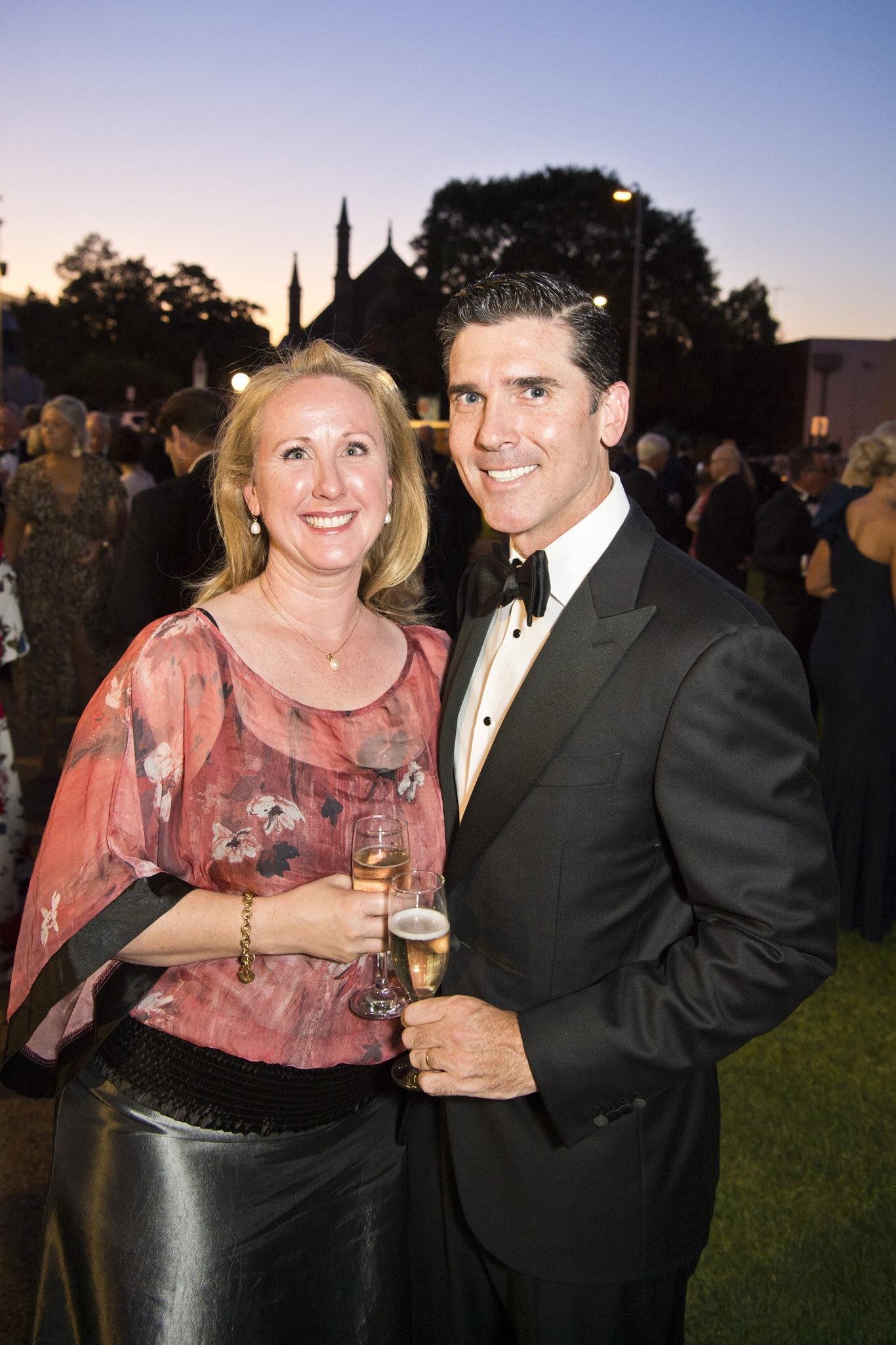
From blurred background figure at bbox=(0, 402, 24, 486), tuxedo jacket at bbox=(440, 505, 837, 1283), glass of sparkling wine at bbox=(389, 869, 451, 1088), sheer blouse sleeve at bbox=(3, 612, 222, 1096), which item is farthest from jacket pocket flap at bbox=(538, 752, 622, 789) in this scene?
blurred background figure at bbox=(0, 402, 24, 486)

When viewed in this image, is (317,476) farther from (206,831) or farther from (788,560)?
(788,560)

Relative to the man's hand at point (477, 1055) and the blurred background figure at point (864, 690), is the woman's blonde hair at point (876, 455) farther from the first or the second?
the man's hand at point (477, 1055)

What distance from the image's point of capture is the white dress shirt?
1.91m

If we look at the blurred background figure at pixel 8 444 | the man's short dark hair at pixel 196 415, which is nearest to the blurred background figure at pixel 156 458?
the blurred background figure at pixel 8 444

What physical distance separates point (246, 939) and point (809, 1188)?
8.31 feet

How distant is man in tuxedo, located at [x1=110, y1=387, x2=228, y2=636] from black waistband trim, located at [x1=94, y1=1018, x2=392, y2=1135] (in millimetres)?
2708

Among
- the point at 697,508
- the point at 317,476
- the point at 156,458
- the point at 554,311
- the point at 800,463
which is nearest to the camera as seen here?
the point at 554,311

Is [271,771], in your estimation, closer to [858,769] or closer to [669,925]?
[669,925]

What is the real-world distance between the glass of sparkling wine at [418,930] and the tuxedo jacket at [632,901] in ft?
0.41

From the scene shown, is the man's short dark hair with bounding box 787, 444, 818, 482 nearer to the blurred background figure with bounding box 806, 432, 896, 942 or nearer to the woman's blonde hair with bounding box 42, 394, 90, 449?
the blurred background figure with bounding box 806, 432, 896, 942

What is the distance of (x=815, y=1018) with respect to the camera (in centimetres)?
435

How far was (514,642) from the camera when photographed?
2.04 metres

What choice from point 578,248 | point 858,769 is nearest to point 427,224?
point 578,248

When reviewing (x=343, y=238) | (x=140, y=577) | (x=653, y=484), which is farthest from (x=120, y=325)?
(x=140, y=577)
